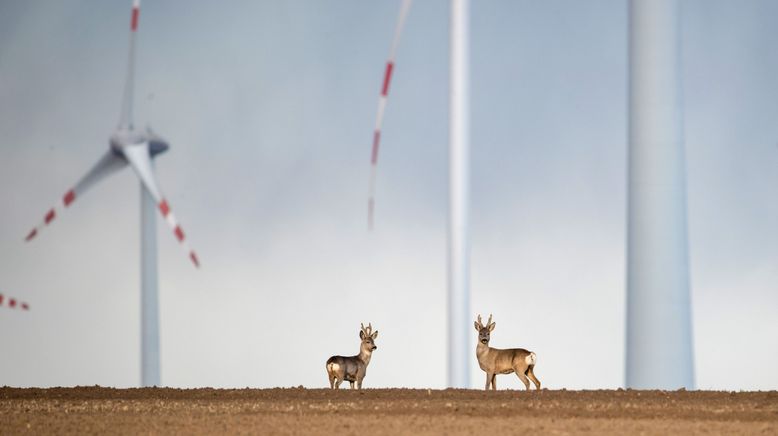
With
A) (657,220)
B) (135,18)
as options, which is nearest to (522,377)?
(657,220)

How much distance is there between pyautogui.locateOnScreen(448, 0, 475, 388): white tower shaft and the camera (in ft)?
129

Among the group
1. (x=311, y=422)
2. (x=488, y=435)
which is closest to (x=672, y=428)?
(x=488, y=435)

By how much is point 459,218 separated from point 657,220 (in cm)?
720

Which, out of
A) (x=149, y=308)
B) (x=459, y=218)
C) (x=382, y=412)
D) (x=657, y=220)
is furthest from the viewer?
(x=149, y=308)

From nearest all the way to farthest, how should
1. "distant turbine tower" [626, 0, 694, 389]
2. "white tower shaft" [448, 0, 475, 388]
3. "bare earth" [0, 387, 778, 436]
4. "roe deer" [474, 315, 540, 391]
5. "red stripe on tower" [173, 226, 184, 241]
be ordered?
"bare earth" [0, 387, 778, 436] → "roe deer" [474, 315, 540, 391] → "white tower shaft" [448, 0, 475, 388] → "red stripe on tower" [173, 226, 184, 241] → "distant turbine tower" [626, 0, 694, 389]

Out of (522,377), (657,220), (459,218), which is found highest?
(657,220)

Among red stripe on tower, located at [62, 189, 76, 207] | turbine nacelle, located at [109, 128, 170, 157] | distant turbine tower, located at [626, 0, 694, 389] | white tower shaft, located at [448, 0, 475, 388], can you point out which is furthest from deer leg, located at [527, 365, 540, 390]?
turbine nacelle, located at [109, 128, 170, 157]

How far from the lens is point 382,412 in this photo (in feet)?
109

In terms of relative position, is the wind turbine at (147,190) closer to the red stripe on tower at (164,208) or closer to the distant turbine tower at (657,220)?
the red stripe on tower at (164,208)

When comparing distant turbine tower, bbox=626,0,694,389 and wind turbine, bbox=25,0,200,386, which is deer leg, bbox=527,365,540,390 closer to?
distant turbine tower, bbox=626,0,694,389

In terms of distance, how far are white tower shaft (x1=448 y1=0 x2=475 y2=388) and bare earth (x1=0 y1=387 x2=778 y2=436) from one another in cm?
166

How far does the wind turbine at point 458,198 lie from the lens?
39406mm

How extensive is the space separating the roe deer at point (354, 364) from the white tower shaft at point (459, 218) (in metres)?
1.88

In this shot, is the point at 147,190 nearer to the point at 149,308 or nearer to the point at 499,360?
the point at 149,308
